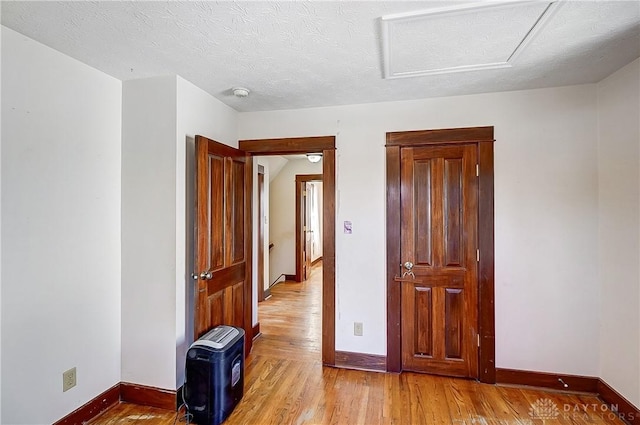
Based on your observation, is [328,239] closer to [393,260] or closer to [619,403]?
[393,260]

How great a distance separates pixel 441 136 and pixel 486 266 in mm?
1156

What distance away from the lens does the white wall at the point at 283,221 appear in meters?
6.45

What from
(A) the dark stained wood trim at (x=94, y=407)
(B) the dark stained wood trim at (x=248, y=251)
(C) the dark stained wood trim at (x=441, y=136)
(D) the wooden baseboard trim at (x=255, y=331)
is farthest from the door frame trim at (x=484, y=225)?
(A) the dark stained wood trim at (x=94, y=407)

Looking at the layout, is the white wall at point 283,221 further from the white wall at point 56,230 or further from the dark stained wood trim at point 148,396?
the white wall at point 56,230

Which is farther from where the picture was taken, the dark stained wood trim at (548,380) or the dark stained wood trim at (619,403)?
the dark stained wood trim at (548,380)

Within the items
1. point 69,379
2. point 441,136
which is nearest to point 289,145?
point 441,136

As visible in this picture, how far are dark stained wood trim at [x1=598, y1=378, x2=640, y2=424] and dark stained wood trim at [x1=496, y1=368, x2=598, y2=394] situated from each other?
2.6 inches

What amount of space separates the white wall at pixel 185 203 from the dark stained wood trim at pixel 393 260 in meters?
1.63

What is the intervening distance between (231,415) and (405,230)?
195 cm

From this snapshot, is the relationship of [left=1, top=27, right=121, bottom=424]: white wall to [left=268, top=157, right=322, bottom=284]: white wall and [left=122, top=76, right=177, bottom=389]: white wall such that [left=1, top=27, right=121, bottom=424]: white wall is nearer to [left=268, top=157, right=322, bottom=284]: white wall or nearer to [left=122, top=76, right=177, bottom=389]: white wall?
[left=122, top=76, right=177, bottom=389]: white wall

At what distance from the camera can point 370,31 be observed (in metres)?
1.69

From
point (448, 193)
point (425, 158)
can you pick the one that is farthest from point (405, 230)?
point (425, 158)

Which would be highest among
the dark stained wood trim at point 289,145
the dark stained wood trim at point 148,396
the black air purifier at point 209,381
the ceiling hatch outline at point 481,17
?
the ceiling hatch outline at point 481,17

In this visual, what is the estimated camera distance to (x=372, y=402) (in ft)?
7.64
